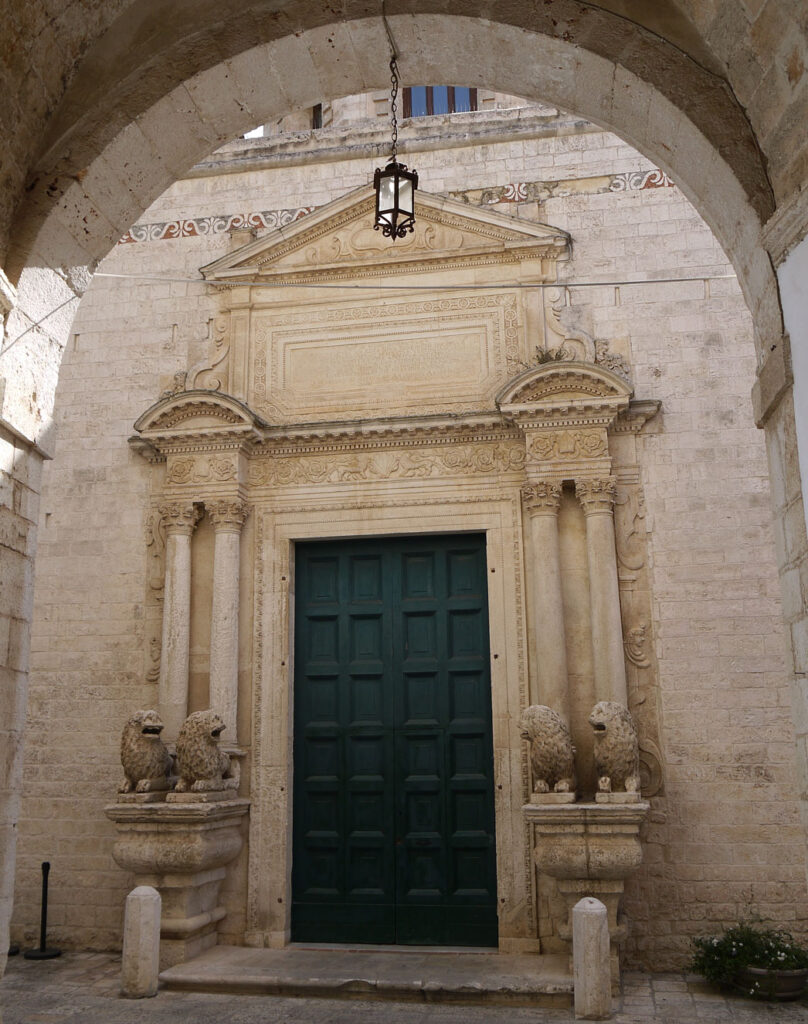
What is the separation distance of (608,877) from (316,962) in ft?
6.89

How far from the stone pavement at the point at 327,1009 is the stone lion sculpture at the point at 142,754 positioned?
4.19ft

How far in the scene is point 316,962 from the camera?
685 centimetres

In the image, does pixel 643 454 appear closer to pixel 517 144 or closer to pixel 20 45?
pixel 517 144

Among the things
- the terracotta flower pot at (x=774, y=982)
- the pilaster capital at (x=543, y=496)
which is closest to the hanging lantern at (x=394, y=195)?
the pilaster capital at (x=543, y=496)

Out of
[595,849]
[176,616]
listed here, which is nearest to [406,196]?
[176,616]

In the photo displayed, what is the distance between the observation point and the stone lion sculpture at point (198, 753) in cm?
706

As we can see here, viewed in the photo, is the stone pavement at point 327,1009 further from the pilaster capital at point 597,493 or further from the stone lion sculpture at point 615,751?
the pilaster capital at point 597,493

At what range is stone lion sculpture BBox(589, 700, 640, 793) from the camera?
659 centimetres

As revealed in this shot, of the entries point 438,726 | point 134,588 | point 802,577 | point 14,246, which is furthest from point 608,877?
Answer: point 14,246

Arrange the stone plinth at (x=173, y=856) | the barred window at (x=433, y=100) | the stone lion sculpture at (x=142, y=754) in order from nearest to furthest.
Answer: the stone plinth at (x=173, y=856) < the stone lion sculpture at (x=142, y=754) < the barred window at (x=433, y=100)

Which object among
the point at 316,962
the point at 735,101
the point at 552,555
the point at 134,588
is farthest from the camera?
the point at 134,588

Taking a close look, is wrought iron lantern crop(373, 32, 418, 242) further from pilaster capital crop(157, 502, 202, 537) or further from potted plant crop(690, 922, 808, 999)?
potted plant crop(690, 922, 808, 999)

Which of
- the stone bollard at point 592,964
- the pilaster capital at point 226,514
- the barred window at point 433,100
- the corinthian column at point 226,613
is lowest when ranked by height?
the stone bollard at point 592,964

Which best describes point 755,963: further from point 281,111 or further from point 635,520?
point 281,111
